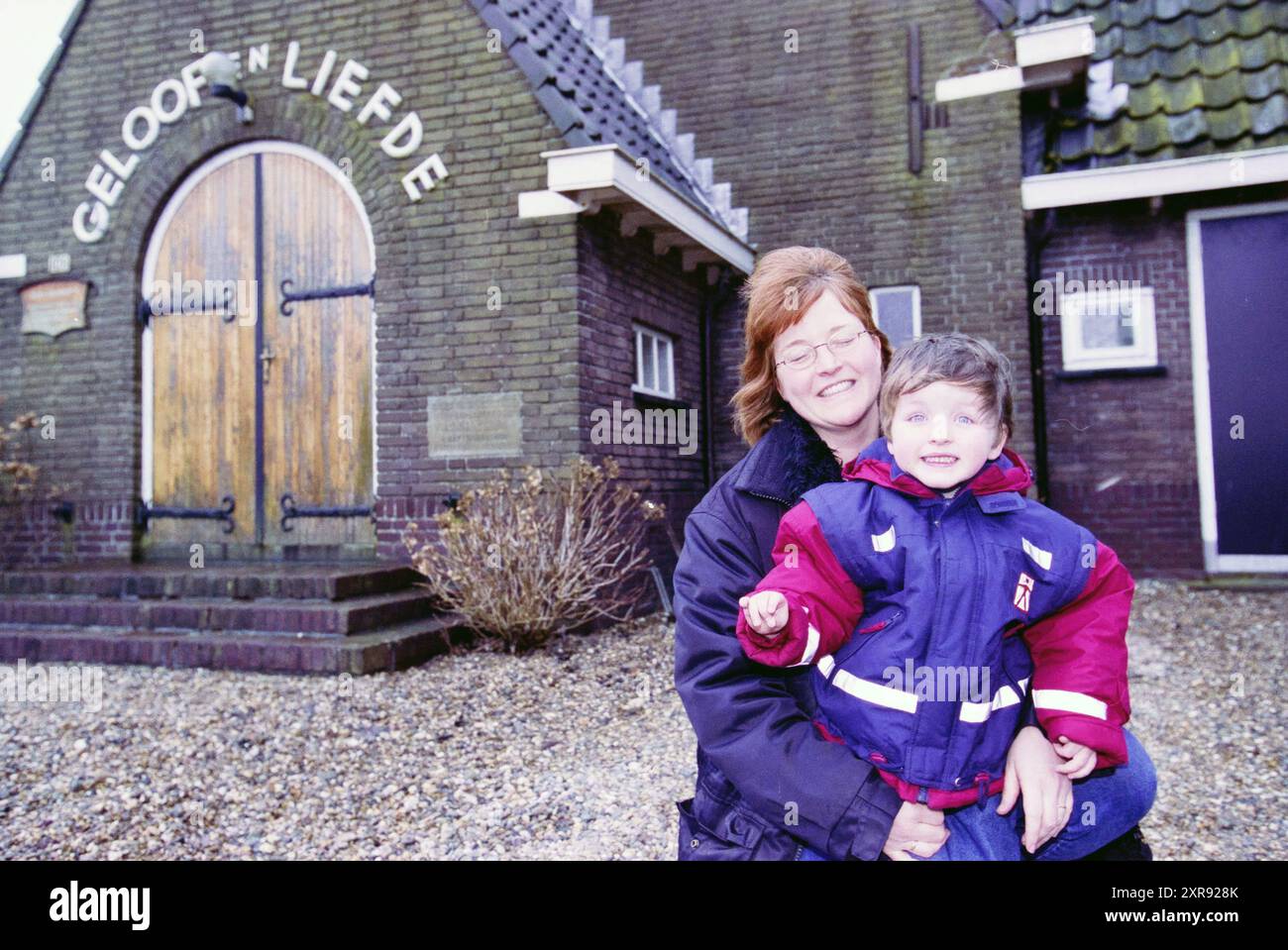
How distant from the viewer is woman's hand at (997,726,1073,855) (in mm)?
1481

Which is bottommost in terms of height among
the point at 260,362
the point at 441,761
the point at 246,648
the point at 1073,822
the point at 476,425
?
the point at 441,761

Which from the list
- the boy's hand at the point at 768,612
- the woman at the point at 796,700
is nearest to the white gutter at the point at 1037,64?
the woman at the point at 796,700

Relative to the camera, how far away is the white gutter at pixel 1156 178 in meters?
7.32

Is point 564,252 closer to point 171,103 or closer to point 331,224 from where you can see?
point 331,224

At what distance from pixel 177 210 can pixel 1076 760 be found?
821 cm

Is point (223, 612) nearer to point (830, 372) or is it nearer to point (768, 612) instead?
point (830, 372)

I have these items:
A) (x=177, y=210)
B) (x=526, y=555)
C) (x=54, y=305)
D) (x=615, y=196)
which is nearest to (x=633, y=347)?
(x=615, y=196)

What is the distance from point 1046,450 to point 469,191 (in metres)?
5.70

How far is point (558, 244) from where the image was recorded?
255 inches

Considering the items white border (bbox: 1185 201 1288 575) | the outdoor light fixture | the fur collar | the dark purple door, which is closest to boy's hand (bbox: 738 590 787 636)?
the fur collar

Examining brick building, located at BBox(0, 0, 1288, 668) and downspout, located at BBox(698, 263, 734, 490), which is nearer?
brick building, located at BBox(0, 0, 1288, 668)

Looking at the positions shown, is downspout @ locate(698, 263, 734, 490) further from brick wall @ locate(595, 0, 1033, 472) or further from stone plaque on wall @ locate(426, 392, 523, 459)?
stone plaque on wall @ locate(426, 392, 523, 459)

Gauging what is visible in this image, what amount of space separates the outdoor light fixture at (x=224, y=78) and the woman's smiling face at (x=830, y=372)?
6969mm
